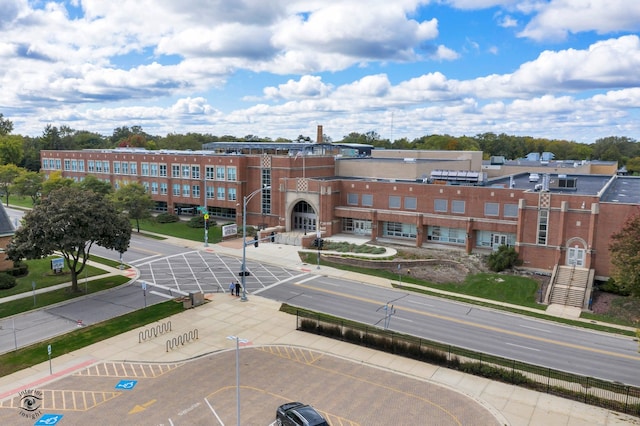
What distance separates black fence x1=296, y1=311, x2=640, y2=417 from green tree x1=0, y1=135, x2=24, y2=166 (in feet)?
420

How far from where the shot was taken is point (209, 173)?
3211 inches

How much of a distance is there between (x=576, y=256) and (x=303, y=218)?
116ft

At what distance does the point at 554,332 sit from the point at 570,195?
1839cm

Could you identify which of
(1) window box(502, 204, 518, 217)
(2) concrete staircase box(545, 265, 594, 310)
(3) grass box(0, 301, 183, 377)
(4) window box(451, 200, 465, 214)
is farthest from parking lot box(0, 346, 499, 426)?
(4) window box(451, 200, 465, 214)

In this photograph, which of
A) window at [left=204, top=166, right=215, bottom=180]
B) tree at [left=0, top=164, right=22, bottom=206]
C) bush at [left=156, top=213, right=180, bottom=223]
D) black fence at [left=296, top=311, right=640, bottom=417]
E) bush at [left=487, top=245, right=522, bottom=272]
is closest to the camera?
black fence at [left=296, top=311, right=640, bottom=417]

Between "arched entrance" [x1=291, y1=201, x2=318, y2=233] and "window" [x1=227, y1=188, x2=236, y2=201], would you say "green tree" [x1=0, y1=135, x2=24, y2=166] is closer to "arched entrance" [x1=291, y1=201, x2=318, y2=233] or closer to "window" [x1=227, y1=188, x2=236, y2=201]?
"window" [x1=227, y1=188, x2=236, y2=201]

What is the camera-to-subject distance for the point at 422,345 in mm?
31641

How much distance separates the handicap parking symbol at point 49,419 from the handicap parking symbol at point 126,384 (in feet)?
11.3

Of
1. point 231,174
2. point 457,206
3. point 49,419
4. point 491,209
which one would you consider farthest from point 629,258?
point 231,174

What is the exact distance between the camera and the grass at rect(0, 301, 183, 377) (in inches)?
1161

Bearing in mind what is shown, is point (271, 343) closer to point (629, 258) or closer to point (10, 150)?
point (629, 258)

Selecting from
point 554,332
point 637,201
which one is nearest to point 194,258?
point 554,332

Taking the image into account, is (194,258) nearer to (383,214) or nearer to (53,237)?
(53,237)

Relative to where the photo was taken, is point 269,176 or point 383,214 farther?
point 269,176
